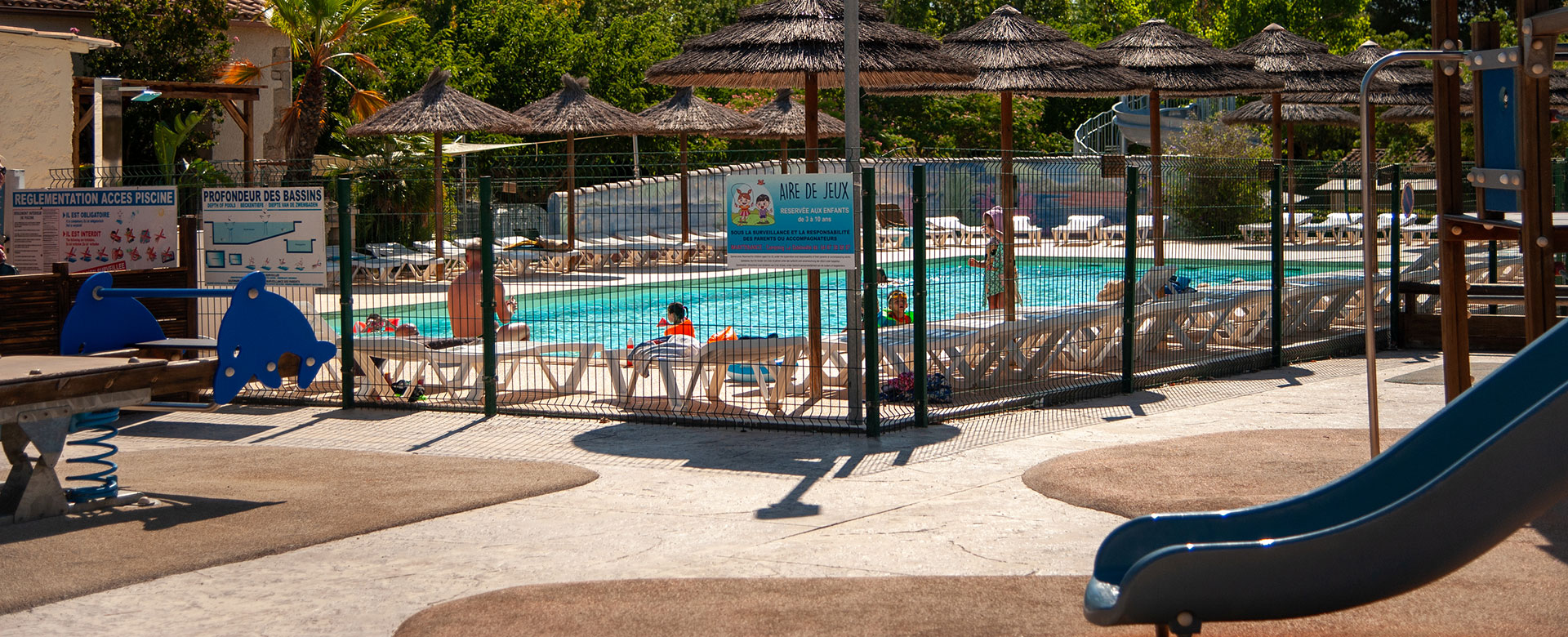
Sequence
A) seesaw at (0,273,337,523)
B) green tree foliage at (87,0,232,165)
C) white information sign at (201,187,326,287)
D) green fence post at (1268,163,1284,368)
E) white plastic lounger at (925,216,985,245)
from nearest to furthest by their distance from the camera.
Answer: seesaw at (0,273,337,523)
white information sign at (201,187,326,287)
white plastic lounger at (925,216,985,245)
green fence post at (1268,163,1284,368)
green tree foliage at (87,0,232,165)

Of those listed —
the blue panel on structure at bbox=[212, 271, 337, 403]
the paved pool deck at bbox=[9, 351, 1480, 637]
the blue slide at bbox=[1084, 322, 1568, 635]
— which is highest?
the blue panel on structure at bbox=[212, 271, 337, 403]

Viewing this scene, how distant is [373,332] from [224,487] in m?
3.23

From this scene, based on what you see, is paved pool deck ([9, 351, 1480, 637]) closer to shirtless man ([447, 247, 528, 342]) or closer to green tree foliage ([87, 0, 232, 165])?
shirtless man ([447, 247, 528, 342])

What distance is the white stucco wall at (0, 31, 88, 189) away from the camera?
15719mm

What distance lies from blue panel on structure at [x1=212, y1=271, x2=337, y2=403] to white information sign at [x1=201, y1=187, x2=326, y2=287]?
2.49 meters

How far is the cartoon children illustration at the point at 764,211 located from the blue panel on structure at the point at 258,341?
9.23 ft

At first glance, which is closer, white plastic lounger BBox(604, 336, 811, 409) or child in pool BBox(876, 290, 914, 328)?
white plastic lounger BBox(604, 336, 811, 409)

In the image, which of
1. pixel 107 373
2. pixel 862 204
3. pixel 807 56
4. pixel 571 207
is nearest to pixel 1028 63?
pixel 807 56

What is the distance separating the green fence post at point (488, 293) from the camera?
912 centimetres

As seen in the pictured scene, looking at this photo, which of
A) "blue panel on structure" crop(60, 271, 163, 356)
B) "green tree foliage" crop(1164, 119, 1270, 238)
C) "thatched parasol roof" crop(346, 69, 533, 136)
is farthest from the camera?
"thatched parasol roof" crop(346, 69, 533, 136)

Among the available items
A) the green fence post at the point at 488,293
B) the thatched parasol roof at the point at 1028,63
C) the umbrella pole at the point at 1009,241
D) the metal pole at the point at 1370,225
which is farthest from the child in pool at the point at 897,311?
the metal pole at the point at 1370,225

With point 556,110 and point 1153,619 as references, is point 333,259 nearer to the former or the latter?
point 1153,619

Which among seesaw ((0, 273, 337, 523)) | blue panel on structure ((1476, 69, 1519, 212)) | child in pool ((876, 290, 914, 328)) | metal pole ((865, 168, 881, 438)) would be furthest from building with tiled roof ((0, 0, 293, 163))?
blue panel on structure ((1476, 69, 1519, 212))

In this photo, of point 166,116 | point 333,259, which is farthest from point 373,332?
point 166,116
